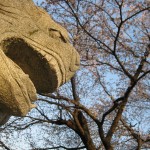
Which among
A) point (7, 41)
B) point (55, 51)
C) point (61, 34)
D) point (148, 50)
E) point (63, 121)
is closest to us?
point (7, 41)

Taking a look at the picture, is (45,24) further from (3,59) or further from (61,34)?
(3,59)

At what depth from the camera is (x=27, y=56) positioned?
2006 millimetres

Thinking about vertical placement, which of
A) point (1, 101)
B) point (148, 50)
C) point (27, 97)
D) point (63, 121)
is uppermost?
point (148, 50)

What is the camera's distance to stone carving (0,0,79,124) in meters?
1.80

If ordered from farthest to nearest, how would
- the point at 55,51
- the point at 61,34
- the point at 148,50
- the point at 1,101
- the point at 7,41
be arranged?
the point at 148,50
the point at 61,34
the point at 55,51
the point at 7,41
the point at 1,101

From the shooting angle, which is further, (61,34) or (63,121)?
(63,121)

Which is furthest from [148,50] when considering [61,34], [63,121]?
[61,34]

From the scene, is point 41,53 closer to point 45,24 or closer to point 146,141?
point 45,24

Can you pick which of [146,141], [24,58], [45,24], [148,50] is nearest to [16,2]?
[45,24]

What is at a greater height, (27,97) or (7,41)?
(7,41)

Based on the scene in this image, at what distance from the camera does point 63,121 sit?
10719 mm

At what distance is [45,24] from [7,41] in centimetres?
36

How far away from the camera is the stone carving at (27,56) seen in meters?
1.80

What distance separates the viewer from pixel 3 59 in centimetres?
179
